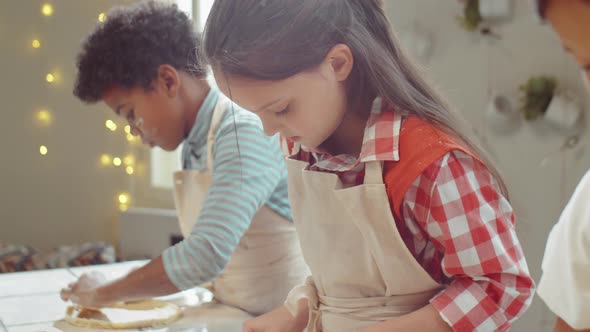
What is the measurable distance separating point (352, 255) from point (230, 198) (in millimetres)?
310

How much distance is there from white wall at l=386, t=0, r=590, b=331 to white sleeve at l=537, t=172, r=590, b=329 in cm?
94

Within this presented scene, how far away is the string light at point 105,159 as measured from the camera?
2467 mm

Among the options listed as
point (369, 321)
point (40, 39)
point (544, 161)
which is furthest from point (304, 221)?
point (40, 39)

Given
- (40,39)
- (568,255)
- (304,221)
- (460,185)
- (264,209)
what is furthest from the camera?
(40,39)

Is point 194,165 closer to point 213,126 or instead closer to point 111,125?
point 213,126

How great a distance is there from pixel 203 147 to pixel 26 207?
1601 millimetres

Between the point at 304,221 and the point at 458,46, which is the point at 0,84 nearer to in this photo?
the point at 458,46

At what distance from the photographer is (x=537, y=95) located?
1517 mm

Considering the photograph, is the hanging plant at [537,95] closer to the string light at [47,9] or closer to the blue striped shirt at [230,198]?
the blue striped shirt at [230,198]

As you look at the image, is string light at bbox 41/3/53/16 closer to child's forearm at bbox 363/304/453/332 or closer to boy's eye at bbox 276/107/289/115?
boy's eye at bbox 276/107/289/115

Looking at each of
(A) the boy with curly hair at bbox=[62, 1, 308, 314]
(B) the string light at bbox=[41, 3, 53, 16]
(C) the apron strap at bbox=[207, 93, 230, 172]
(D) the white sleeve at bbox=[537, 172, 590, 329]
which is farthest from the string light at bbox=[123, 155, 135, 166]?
(D) the white sleeve at bbox=[537, 172, 590, 329]

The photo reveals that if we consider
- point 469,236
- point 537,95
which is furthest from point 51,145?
point 469,236

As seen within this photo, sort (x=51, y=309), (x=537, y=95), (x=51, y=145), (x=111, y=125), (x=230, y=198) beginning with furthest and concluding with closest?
(x=51, y=145) < (x=111, y=125) < (x=537, y=95) < (x=51, y=309) < (x=230, y=198)

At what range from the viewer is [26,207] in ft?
8.37
